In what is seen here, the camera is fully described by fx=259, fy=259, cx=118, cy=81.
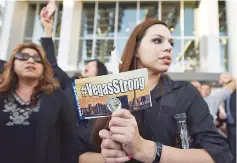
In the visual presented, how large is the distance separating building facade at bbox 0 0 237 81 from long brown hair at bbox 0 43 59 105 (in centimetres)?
662

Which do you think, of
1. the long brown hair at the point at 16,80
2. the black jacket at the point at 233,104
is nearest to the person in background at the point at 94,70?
→ the long brown hair at the point at 16,80

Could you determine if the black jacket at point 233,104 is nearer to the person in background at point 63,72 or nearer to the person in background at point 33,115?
the person in background at point 63,72

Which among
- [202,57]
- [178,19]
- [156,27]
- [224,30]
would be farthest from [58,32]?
[156,27]

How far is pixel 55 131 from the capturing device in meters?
1.81

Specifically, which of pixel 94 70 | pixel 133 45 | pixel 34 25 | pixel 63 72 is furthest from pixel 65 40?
pixel 133 45

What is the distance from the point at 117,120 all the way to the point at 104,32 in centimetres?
954

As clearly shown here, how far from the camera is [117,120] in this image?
890 mm

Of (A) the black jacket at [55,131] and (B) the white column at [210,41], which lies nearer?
(A) the black jacket at [55,131]

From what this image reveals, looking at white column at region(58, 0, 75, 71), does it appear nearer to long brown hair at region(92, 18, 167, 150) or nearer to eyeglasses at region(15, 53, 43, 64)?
eyeglasses at region(15, 53, 43, 64)

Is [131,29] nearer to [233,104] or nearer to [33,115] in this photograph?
[233,104]

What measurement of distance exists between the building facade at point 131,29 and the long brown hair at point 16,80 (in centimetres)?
662

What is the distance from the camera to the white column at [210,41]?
28.5 ft

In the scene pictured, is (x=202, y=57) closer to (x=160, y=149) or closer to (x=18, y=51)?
(x=18, y=51)

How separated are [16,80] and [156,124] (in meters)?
1.35
